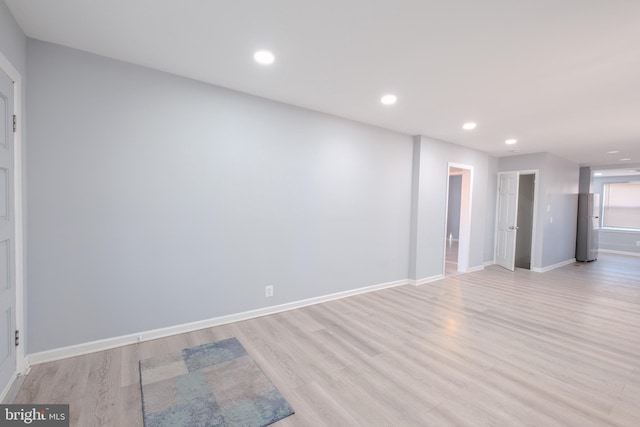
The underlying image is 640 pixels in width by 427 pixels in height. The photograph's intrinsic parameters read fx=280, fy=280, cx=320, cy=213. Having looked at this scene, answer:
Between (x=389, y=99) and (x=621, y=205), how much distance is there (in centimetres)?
1091

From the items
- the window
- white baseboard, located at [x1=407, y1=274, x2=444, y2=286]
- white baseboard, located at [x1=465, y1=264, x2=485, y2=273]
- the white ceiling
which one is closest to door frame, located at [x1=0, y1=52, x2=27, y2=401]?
the white ceiling

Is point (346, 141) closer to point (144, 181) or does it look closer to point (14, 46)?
point (144, 181)

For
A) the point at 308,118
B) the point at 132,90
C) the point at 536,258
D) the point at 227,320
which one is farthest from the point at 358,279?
the point at 536,258

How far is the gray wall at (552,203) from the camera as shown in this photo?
5.96 metres

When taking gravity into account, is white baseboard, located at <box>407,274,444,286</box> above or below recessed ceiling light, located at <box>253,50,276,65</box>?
below

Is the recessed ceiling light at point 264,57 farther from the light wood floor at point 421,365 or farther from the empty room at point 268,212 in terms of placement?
the light wood floor at point 421,365

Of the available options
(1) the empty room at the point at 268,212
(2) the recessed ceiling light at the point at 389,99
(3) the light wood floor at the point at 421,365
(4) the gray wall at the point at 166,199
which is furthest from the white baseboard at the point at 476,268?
(2) the recessed ceiling light at the point at 389,99

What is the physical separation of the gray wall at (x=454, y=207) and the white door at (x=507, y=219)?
3557 mm

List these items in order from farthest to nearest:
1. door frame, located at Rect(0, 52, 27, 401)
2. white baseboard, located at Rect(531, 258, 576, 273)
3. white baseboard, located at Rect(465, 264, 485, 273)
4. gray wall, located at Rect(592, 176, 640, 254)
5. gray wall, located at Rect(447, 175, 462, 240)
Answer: gray wall, located at Rect(447, 175, 462, 240)
gray wall, located at Rect(592, 176, 640, 254)
white baseboard, located at Rect(531, 258, 576, 273)
white baseboard, located at Rect(465, 264, 485, 273)
door frame, located at Rect(0, 52, 27, 401)

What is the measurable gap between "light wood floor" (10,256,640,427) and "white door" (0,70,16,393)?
10.3 inches

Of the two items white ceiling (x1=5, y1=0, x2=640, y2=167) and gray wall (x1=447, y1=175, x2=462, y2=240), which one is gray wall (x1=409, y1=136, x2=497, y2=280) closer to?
white ceiling (x1=5, y1=0, x2=640, y2=167)

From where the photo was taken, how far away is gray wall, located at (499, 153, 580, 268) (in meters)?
5.96

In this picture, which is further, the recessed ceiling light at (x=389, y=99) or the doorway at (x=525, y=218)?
the doorway at (x=525, y=218)

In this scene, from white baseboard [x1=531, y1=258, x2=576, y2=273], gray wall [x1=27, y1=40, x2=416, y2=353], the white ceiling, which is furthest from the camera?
white baseboard [x1=531, y1=258, x2=576, y2=273]
